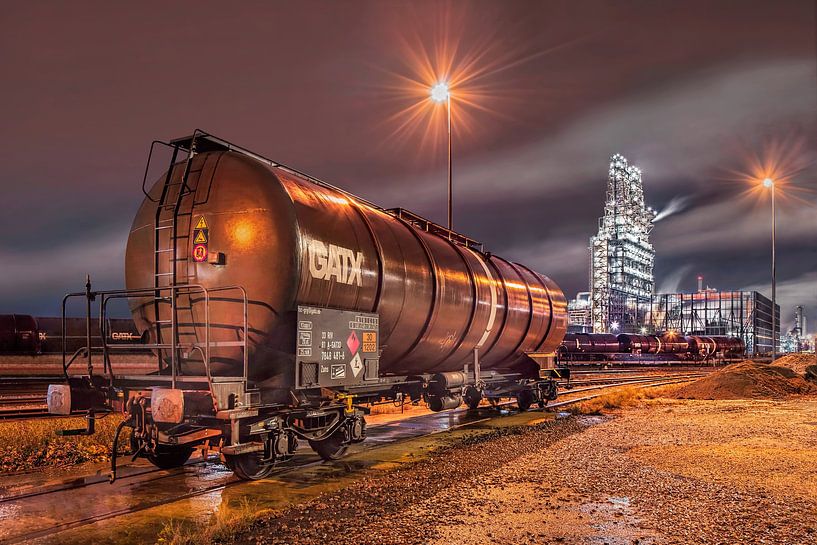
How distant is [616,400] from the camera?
67.1ft

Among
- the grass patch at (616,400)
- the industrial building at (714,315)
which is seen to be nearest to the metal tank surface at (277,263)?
the grass patch at (616,400)

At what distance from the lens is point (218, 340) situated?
8.53 metres

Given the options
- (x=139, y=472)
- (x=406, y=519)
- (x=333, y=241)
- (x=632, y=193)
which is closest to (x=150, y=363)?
(x=139, y=472)

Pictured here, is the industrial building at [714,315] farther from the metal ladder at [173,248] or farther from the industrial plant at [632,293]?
the metal ladder at [173,248]

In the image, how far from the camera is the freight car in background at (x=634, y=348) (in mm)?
53031

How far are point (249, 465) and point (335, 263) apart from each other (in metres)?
3.05

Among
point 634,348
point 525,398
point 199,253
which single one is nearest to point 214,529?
point 199,253

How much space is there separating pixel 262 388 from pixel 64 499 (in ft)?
9.00

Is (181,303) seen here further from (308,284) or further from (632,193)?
(632,193)

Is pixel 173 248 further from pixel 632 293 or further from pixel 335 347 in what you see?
pixel 632 293

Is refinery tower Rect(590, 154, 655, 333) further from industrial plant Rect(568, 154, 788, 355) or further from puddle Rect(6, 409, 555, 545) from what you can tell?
puddle Rect(6, 409, 555, 545)

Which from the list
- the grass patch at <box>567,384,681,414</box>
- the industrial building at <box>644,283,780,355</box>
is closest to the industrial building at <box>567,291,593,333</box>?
the industrial building at <box>644,283,780,355</box>

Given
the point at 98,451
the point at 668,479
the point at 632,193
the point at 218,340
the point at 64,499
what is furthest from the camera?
the point at 632,193

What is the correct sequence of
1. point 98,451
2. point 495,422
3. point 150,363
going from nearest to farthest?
1. point 98,451
2. point 495,422
3. point 150,363
